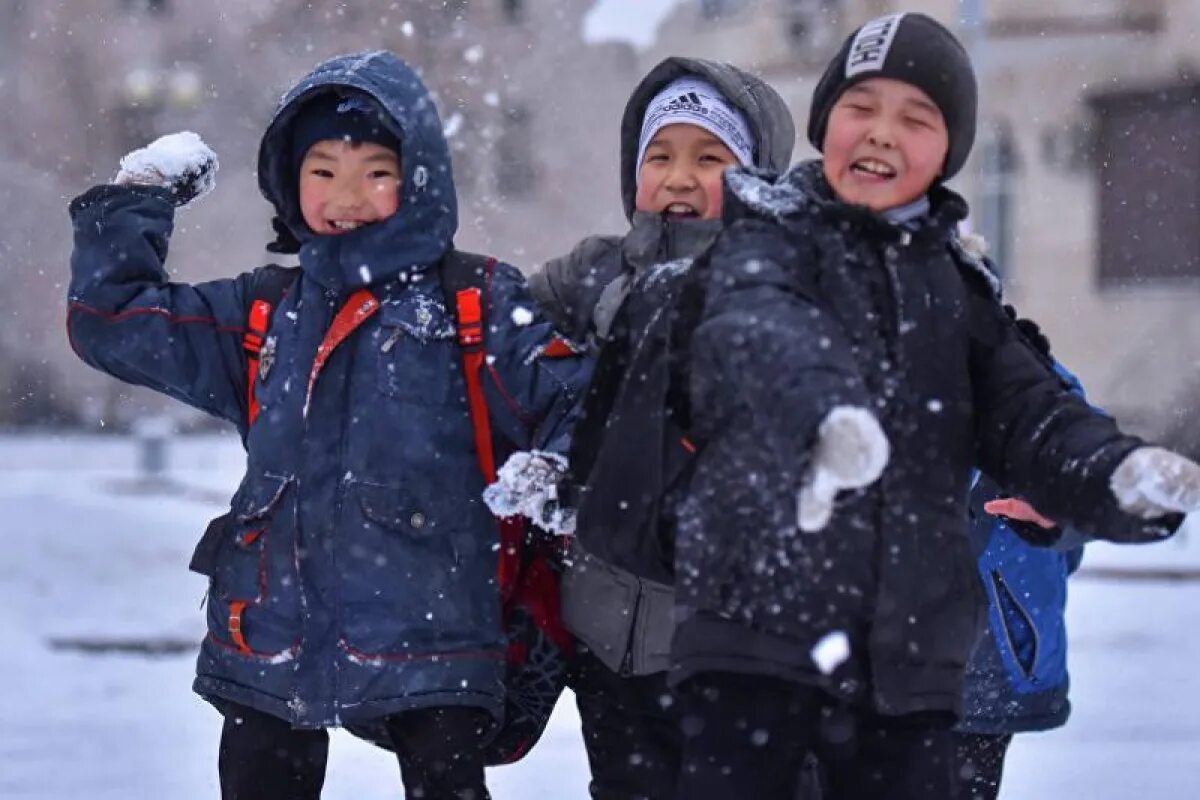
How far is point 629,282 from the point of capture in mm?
3090

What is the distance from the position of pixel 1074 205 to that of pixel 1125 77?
139cm

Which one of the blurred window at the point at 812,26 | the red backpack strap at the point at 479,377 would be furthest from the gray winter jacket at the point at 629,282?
the blurred window at the point at 812,26

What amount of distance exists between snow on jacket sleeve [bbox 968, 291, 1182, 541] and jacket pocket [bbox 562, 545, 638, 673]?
30.3 inches

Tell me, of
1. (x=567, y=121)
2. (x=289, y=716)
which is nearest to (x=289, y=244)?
(x=289, y=716)

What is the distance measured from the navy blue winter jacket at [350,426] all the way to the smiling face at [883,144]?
2.35 feet

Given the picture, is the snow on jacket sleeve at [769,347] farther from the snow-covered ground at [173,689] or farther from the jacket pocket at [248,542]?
the snow-covered ground at [173,689]

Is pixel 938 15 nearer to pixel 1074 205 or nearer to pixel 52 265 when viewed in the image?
pixel 1074 205

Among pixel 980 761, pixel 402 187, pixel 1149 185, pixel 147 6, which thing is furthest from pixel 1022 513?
pixel 147 6

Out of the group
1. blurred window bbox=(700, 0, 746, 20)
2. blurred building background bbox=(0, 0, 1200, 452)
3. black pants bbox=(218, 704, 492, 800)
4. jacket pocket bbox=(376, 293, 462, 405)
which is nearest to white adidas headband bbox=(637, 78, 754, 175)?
jacket pocket bbox=(376, 293, 462, 405)

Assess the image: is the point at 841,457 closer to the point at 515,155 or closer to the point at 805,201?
the point at 805,201

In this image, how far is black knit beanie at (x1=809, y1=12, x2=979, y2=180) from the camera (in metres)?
2.40

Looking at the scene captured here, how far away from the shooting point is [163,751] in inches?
200

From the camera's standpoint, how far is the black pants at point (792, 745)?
7.53ft

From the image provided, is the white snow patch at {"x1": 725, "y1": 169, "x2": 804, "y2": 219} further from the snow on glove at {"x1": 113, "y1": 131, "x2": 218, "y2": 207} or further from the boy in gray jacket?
the snow on glove at {"x1": 113, "y1": 131, "x2": 218, "y2": 207}
